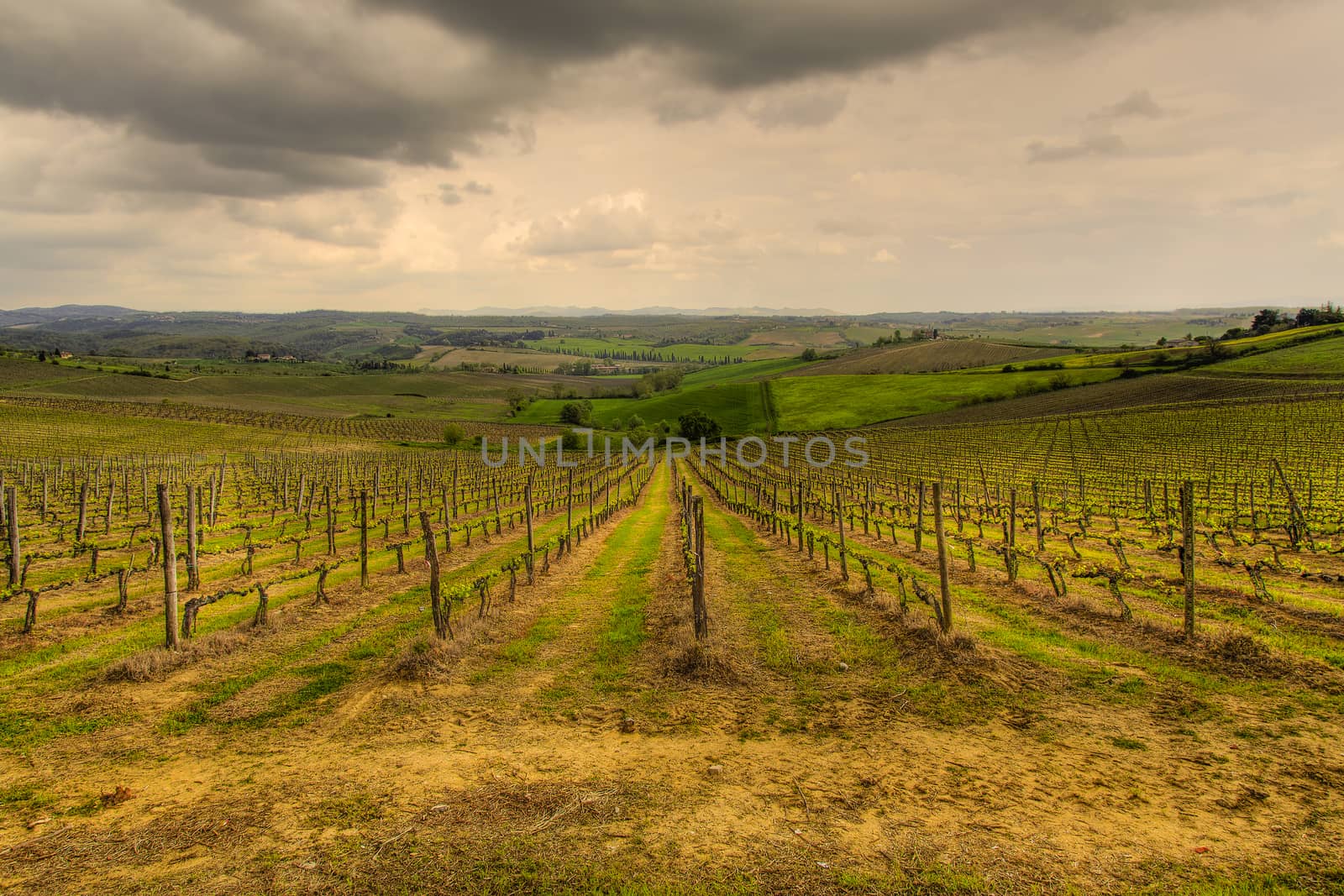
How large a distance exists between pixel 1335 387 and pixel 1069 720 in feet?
270

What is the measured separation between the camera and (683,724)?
9.59 m

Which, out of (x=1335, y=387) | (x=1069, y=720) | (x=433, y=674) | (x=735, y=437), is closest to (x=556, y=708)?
(x=433, y=674)

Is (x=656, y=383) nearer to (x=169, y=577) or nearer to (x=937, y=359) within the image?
(x=937, y=359)

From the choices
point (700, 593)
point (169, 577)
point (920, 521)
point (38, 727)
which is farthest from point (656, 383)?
point (38, 727)

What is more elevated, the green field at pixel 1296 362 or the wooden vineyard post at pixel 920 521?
the green field at pixel 1296 362

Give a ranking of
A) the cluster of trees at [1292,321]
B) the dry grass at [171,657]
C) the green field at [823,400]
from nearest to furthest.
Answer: the dry grass at [171,657], the green field at [823,400], the cluster of trees at [1292,321]

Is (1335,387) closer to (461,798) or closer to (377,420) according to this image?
(461,798)

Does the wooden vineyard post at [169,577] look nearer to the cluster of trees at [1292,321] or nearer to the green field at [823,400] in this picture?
the green field at [823,400]

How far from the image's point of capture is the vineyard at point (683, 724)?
6387mm

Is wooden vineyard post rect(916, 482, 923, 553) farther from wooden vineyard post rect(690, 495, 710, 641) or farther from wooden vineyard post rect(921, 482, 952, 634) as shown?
wooden vineyard post rect(690, 495, 710, 641)

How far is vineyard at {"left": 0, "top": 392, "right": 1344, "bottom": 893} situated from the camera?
21.0 feet

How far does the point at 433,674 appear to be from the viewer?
1117 cm

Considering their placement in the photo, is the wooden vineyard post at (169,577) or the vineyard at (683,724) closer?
the vineyard at (683,724)

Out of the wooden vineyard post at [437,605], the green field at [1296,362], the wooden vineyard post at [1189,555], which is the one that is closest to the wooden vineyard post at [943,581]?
the wooden vineyard post at [1189,555]
